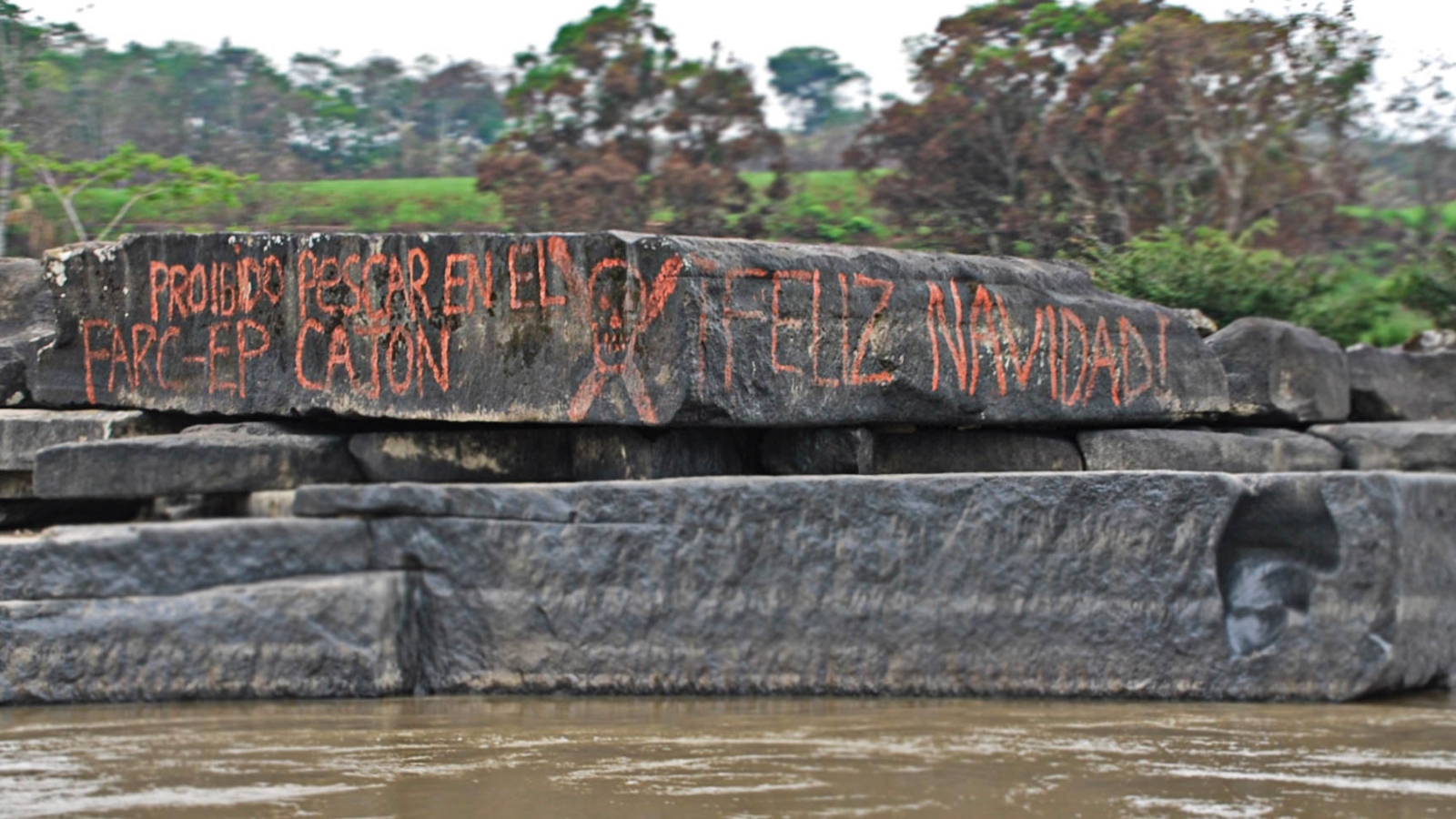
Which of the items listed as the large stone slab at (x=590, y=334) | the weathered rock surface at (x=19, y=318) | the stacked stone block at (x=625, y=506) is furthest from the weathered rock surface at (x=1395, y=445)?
the weathered rock surface at (x=19, y=318)

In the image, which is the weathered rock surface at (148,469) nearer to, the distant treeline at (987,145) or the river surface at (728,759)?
the river surface at (728,759)

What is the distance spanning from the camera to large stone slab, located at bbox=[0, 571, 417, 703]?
375cm

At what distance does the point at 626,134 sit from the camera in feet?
51.2

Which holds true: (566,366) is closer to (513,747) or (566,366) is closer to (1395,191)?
(513,747)

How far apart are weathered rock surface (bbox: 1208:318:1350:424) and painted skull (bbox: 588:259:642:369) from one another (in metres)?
2.73

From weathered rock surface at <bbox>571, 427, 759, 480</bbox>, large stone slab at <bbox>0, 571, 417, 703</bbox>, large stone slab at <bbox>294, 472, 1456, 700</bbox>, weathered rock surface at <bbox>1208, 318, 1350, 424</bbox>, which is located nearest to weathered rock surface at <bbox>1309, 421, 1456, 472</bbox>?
weathered rock surface at <bbox>1208, 318, 1350, 424</bbox>

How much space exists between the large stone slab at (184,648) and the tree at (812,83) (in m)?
28.2

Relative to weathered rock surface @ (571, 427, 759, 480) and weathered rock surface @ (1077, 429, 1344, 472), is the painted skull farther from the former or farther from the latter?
weathered rock surface @ (1077, 429, 1344, 472)

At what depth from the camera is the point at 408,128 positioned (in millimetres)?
25734

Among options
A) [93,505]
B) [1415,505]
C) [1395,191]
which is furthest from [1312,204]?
[93,505]

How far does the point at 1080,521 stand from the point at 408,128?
23368 millimetres

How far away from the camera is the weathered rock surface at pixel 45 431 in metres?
4.62

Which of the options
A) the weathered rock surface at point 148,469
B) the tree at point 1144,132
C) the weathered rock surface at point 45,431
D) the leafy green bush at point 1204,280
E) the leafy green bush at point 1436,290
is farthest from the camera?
the tree at point 1144,132

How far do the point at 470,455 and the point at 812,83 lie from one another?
35.1 m
